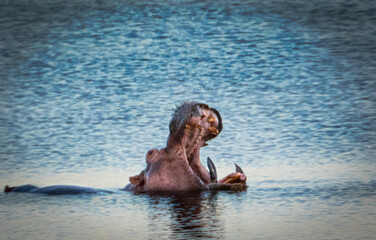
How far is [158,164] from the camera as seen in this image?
860 cm

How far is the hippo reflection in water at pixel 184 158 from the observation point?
28.0 ft

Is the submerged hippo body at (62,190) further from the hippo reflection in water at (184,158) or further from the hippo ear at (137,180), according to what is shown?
the hippo reflection in water at (184,158)

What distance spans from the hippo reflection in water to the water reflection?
171 mm

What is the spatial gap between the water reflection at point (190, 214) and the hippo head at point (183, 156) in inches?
7.1

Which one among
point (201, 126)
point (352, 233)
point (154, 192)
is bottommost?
point (352, 233)

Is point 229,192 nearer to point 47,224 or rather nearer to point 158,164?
point 158,164

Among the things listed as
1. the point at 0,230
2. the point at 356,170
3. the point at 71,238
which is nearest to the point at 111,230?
the point at 71,238

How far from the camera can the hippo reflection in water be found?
336 inches

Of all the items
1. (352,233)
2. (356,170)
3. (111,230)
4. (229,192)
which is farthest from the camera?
(356,170)

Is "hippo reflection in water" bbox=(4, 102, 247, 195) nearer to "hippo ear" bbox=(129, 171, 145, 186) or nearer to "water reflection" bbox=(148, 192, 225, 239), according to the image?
"hippo ear" bbox=(129, 171, 145, 186)

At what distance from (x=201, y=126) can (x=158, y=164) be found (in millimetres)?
677

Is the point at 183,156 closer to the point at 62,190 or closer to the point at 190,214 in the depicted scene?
the point at 190,214

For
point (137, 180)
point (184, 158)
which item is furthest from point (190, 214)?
point (137, 180)

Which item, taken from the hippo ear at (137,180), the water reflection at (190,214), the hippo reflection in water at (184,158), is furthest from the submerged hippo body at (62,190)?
the water reflection at (190,214)
